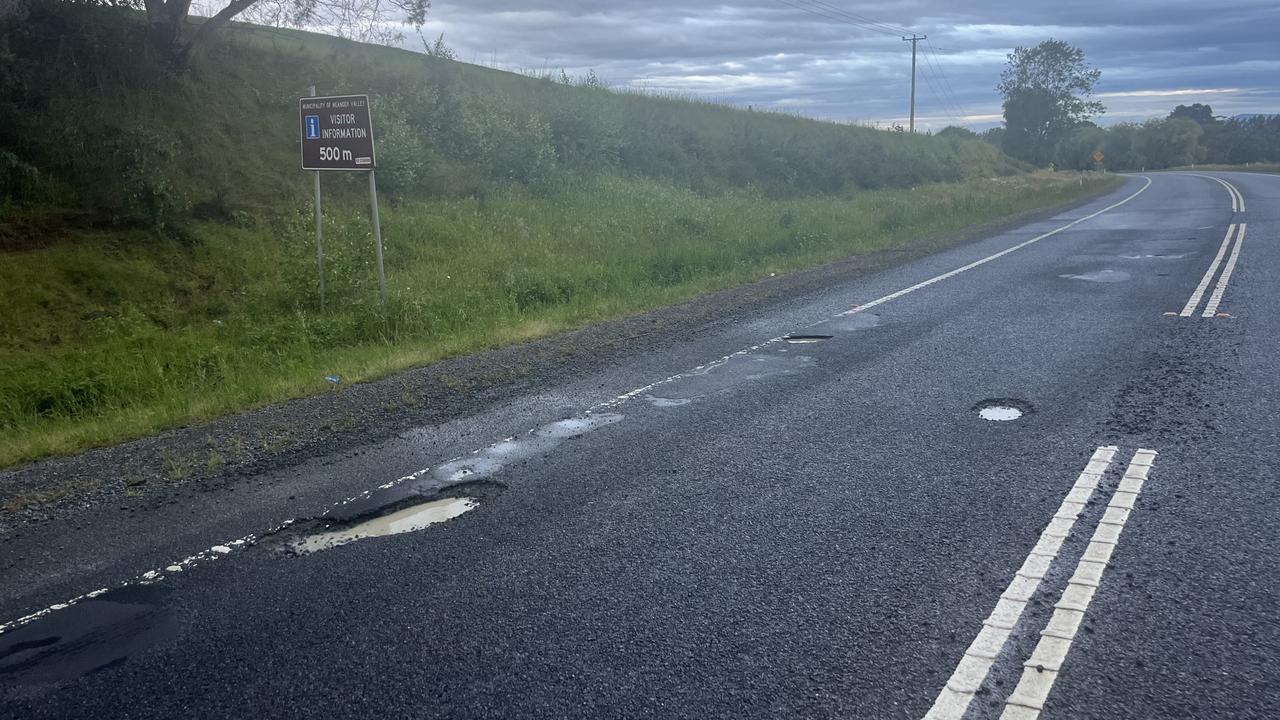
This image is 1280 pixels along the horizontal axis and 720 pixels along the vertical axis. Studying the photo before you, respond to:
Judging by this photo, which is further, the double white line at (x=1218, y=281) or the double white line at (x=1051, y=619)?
the double white line at (x=1218, y=281)

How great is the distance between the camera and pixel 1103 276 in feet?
47.2

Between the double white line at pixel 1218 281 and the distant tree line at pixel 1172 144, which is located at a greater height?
the distant tree line at pixel 1172 144

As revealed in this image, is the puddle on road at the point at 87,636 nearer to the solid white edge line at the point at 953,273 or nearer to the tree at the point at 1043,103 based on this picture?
the solid white edge line at the point at 953,273

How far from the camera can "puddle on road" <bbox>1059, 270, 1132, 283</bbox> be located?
14.0 metres

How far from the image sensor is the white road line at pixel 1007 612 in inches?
133

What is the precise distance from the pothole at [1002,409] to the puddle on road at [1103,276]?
7.72 metres

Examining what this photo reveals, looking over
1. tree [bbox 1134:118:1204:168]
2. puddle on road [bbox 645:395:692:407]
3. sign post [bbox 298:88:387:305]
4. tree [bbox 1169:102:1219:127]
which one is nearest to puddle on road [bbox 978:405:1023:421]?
puddle on road [bbox 645:395:692:407]

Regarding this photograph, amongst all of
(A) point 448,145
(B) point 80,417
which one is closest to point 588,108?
(A) point 448,145

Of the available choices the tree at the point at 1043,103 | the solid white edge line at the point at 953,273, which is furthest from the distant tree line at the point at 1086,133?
the solid white edge line at the point at 953,273

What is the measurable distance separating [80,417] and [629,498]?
6.24 meters

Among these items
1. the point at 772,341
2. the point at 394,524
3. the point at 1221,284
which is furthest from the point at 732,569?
the point at 1221,284

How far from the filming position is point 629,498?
5.49 m

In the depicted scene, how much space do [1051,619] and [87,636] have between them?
4095 mm

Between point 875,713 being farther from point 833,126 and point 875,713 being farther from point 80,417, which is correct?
point 833,126
